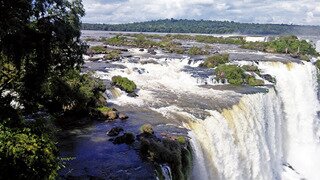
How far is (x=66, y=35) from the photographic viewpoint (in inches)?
572

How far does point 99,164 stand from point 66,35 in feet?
16.3

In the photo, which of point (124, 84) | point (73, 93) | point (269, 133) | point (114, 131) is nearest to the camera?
point (114, 131)

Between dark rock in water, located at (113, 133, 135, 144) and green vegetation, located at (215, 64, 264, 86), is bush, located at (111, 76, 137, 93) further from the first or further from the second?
green vegetation, located at (215, 64, 264, 86)

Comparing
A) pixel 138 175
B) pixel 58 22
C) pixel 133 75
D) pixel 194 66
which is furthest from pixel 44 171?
pixel 194 66

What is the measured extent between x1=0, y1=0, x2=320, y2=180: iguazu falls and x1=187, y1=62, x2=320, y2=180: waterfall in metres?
0.08

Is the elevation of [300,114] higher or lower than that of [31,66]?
lower

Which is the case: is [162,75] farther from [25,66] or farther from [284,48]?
[284,48]

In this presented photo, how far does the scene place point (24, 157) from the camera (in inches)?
395

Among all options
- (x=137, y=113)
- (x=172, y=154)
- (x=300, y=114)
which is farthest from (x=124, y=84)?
(x=300, y=114)

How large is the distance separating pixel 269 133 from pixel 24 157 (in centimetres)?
2027

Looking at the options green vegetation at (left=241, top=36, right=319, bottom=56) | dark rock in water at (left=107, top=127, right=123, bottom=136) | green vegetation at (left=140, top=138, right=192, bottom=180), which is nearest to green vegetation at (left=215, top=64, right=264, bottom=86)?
dark rock in water at (left=107, top=127, right=123, bottom=136)

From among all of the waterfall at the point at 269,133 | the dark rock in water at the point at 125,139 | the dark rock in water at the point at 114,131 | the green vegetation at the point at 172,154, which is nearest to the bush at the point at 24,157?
the green vegetation at the point at 172,154

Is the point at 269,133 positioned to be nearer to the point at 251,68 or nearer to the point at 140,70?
the point at 140,70

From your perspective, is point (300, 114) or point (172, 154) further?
point (300, 114)
